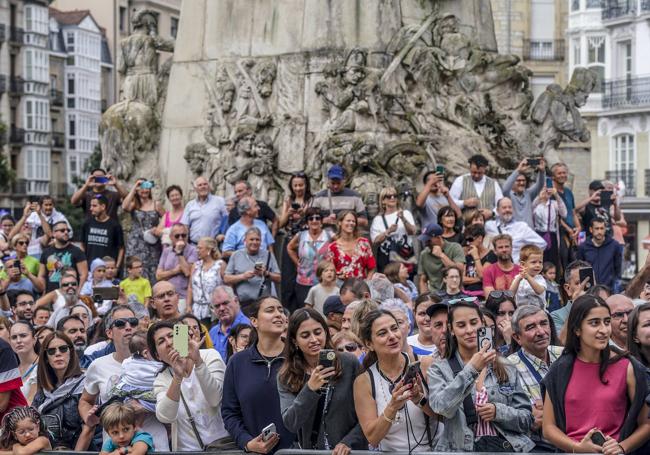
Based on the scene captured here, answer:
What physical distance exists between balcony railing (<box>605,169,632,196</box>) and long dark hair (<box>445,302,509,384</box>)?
5218 cm

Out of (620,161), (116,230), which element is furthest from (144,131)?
(620,161)

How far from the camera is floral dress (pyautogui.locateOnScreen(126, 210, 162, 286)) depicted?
19.4m

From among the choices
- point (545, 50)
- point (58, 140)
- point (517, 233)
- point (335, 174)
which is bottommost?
point (517, 233)

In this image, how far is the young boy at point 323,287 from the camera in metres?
16.0

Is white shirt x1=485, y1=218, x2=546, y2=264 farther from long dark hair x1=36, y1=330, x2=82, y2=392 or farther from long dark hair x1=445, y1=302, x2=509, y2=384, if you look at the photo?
long dark hair x1=445, y1=302, x2=509, y2=384

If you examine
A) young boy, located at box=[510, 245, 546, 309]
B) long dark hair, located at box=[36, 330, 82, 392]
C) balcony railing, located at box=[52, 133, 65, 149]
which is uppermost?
balcony railing, located at box=[52, 133, 65, 149]

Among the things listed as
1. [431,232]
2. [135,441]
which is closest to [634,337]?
[135,441]

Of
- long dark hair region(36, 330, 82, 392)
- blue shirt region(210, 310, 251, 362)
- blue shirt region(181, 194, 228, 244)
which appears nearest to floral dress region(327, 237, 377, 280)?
blue shirt region(210, 310, 251, 362)

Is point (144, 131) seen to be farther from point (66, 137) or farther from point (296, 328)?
point (66, 137)

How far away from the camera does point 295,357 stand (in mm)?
10758

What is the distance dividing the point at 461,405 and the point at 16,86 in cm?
7845

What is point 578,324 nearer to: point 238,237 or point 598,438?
point 598,438

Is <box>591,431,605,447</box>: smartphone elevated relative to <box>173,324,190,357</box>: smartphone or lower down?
lower down

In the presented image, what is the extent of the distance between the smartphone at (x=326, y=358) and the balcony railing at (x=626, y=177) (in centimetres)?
5257
